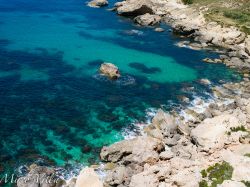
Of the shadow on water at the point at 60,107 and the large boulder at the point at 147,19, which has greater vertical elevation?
the large boulder at the point at 147,19

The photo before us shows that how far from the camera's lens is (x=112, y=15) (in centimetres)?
12512

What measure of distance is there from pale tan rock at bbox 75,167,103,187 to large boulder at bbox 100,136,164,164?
5686mm

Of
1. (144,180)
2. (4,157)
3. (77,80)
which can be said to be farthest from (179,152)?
(77,80)

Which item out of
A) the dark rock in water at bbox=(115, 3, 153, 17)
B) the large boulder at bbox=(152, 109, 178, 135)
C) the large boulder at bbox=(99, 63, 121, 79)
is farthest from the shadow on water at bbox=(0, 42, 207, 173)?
the dark rock in water at bbox=(115, 3, 153, 17)

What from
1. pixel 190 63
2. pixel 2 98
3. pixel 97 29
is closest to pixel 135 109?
pixel 2 98

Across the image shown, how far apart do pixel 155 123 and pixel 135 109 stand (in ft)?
23.1

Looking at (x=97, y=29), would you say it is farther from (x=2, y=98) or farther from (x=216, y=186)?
(x=216, y=186)

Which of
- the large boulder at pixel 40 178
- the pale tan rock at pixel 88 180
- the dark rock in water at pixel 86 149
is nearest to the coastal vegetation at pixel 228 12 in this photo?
the dark rock in water at pixel 86 149

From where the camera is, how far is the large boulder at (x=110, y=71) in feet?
244

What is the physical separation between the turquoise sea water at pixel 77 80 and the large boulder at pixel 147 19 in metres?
3.52

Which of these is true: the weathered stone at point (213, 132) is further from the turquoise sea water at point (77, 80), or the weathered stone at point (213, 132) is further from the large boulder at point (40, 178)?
the large boulder at point (40, 178)

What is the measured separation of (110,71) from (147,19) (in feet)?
156

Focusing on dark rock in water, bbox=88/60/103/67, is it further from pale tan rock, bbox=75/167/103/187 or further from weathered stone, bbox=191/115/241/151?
pale tan rock, bbox=75/167/103/187

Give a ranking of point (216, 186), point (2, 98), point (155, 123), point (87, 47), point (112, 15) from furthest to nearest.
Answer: point (112, 15), point (87, 47), point (2, 98), point (155, 123), point (216, 186)
